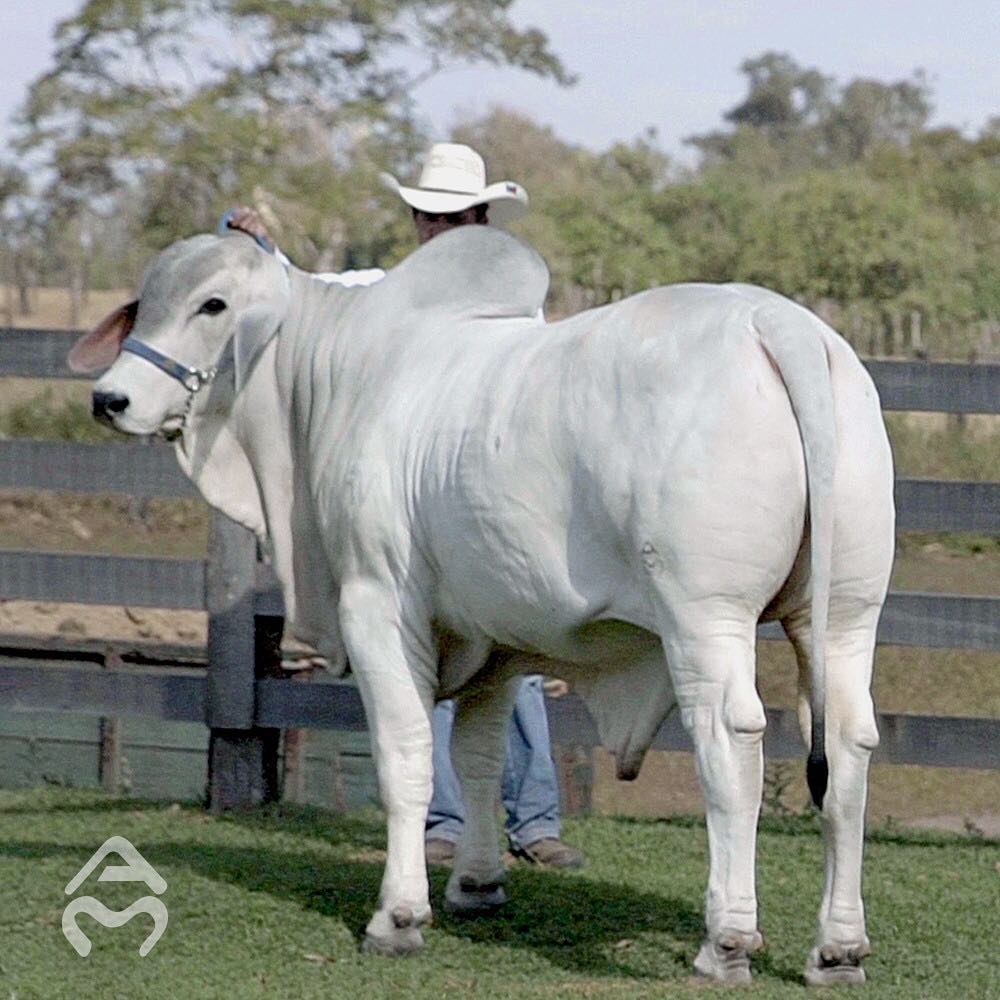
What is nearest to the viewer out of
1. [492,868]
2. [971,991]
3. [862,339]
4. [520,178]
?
[971,991]

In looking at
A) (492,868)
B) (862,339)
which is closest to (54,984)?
(492,868)

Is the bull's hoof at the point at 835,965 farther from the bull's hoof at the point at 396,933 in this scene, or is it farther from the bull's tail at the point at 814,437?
the bull's hoof at the point at 396,933

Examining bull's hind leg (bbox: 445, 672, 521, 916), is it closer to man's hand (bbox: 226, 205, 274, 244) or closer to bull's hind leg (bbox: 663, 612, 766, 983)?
bull's hind leg (bbox: 663, 612, 766, 983)

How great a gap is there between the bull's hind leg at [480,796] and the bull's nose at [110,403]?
1.09 meters

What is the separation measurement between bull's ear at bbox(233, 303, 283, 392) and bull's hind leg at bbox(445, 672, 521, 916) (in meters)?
0.97

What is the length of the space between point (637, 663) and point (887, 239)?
2541 cm

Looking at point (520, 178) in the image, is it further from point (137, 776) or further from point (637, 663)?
point (637, 663)

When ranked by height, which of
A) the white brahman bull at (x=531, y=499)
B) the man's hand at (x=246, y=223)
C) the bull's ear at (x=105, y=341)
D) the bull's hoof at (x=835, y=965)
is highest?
the man's hand at (x=246, y=223)

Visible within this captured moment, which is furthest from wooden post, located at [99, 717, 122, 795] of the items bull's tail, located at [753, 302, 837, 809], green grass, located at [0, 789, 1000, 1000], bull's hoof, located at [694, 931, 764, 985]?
bull's tail, located at [753, 302, 837, 809]

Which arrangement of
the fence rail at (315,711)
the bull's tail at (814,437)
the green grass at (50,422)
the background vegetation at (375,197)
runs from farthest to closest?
the background vegetation at (375,197)
the green grass at (50,422)
the fence rail at (315,711)
the bull's tail at (814,437)

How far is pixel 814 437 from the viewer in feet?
13.7

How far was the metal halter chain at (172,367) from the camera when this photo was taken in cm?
520

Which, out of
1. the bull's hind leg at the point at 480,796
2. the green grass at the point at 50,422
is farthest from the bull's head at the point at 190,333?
the green grass at the point at 50,422

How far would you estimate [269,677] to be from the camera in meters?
6.85
